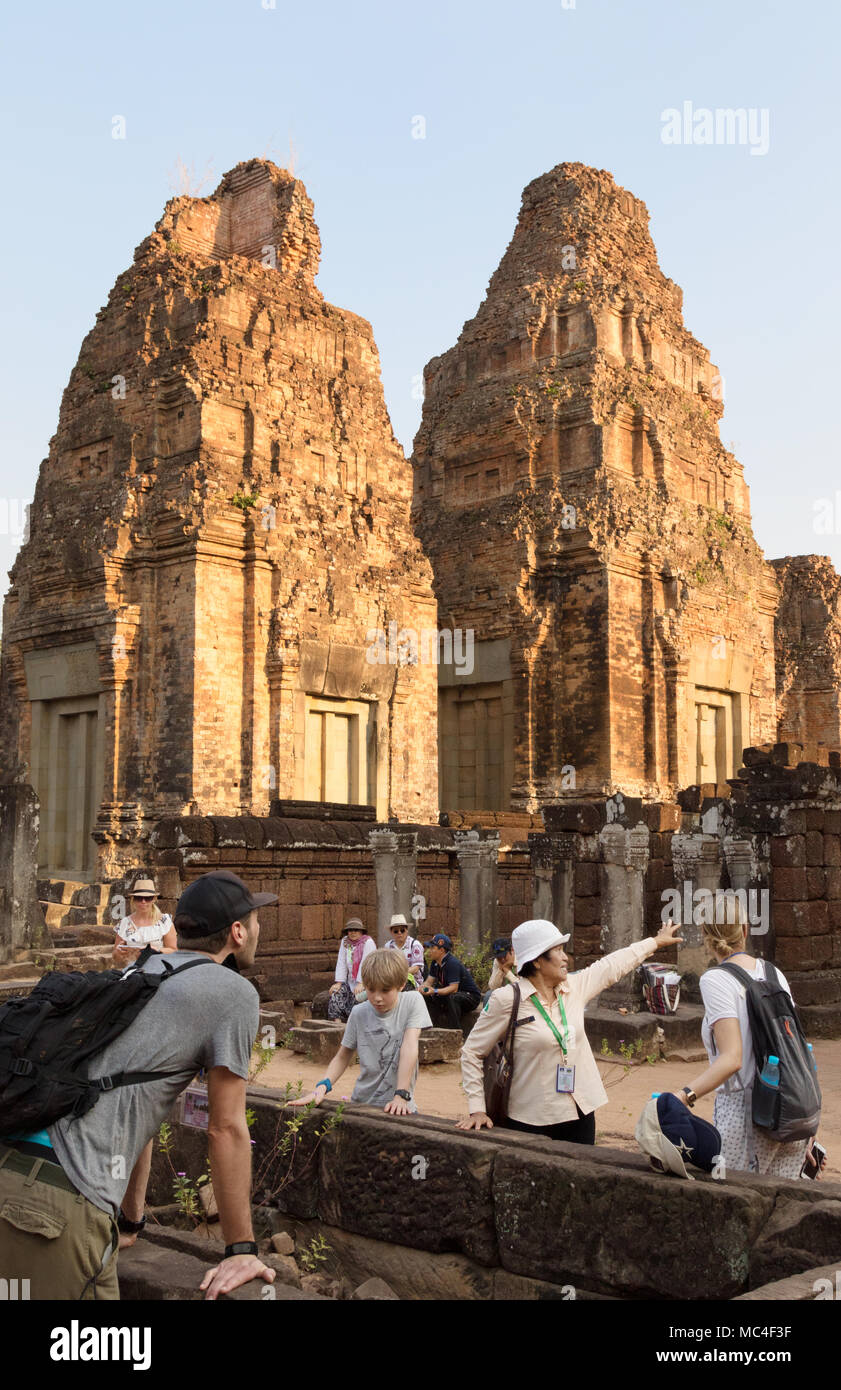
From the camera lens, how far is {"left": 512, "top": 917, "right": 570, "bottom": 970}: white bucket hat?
512 centimetres

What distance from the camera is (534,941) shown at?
5.14m

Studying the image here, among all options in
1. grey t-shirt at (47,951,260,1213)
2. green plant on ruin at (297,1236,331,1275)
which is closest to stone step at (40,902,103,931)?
green plant on ruin at (297,1236,331,1275)

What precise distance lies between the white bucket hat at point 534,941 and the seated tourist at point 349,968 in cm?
644

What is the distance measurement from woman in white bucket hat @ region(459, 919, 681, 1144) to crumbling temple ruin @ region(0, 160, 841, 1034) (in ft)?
30.1

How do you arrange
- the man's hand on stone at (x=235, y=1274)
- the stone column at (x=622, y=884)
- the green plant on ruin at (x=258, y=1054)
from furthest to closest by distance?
1. the stone column at (x=622, y=884)
2. the green plant on ruin at (x=258, y=1054)
3. the man's hand on stone at (x=235, y=1274)

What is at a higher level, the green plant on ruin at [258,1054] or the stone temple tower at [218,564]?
the stone temple tower at [218,564]

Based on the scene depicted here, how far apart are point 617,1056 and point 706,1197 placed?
7.81 metres

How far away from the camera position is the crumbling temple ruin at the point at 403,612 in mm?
15297

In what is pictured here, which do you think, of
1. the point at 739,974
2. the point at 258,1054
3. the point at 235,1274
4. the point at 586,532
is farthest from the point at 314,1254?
the point at 586,532

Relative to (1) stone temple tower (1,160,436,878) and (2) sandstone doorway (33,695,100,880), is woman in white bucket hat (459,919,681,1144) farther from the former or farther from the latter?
(2) sandstone doorway (33,695,100,880)

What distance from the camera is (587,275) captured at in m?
30.1

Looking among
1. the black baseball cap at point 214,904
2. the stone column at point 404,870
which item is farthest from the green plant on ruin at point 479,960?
the black baseball cap at point 214,904

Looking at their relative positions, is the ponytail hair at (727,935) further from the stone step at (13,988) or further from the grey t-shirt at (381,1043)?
the stone step at (13,988)

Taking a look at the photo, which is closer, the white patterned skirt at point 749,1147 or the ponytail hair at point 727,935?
the white patterned skirt at point 749,1147
